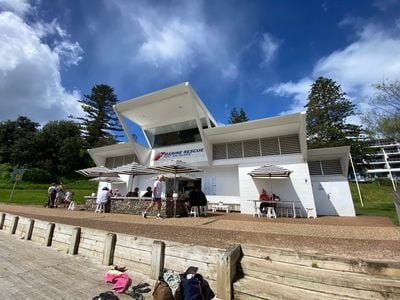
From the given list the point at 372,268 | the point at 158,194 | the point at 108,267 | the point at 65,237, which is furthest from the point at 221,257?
the point at 158,194

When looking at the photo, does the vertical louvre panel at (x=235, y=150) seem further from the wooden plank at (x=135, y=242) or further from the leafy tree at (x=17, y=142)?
the leafy tree at (x=17, y=142)

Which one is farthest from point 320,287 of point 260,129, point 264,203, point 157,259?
point 260,129

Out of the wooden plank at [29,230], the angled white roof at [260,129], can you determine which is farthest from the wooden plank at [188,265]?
the angled white roof at [260,129]

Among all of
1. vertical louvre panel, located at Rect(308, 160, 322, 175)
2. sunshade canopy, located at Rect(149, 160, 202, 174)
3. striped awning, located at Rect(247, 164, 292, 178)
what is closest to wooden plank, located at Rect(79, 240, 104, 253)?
sunshade canopy, located at Rect(149, 160, 202, 174)

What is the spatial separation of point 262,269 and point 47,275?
3434mm

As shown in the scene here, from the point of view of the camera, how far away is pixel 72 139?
3189 centimetres

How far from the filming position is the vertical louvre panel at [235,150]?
42.7ft

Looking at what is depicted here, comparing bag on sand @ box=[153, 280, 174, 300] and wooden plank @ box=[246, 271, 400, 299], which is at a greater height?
wooden plank @ box=[246, 271, 400, 299]

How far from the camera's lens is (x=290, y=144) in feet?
38.9

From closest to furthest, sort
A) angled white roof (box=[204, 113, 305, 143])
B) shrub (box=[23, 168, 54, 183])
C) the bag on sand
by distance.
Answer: the bag on sand < angled white roof (box=[204, 113, 305, 143]) < shrub (box=[23, 168, 54, 183])

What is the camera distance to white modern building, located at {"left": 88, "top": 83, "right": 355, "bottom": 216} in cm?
1120

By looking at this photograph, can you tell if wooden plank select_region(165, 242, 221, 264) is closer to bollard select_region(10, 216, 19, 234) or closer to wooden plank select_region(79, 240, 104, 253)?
wooden plank select_region(79, 240, 104, 253)

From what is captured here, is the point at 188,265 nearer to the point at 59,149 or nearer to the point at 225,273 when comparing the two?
the point at 225,273

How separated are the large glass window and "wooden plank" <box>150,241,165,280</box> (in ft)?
37.2
